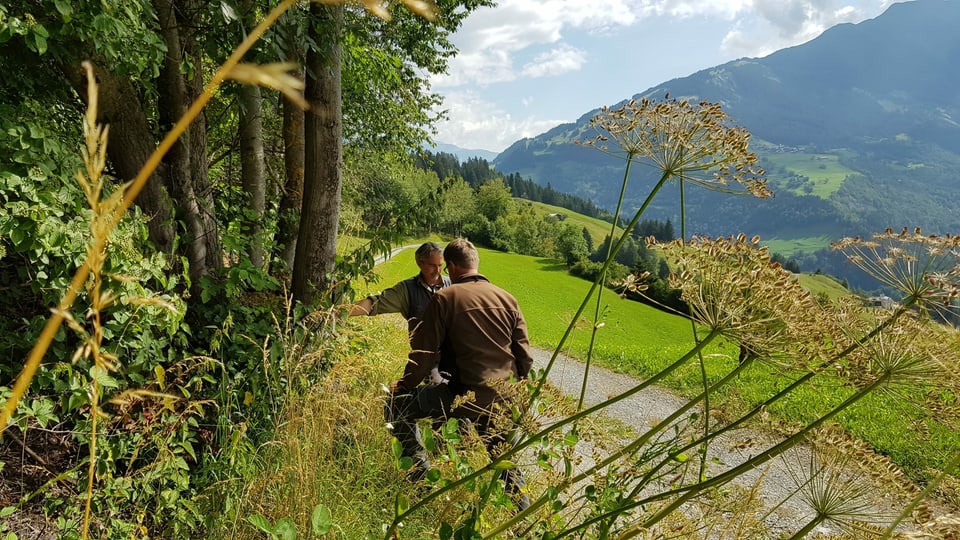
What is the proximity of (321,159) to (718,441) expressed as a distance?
5227 mm

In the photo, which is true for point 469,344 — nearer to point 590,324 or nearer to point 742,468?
point 590,324

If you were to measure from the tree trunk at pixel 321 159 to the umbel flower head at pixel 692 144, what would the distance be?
3.11 meters

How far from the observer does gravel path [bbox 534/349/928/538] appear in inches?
184

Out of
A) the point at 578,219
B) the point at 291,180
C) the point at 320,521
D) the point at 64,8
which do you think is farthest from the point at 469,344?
the point at 578,219

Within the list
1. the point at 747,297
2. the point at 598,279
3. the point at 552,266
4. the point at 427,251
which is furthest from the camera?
the point at 552,266

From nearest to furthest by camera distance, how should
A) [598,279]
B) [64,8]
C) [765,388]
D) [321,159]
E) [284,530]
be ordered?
1. [284,530]
2. [598,279]
3. [64,8]
4. [321,159]
5. [765,388]

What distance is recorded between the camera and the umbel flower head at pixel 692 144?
1.70 meters

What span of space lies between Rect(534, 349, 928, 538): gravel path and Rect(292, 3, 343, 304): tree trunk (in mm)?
2436

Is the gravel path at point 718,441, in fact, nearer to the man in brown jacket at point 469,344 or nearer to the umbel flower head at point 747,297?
the umbel flower head at point 747,297

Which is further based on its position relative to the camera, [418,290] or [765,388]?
[765,388]

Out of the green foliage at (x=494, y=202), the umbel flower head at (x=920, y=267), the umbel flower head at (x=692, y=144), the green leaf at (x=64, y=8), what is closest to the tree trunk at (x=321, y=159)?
the green leaf at (x=64, y=8)

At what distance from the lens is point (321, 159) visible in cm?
441

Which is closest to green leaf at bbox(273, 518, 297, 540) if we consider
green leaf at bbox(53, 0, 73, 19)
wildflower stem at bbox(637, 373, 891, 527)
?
wildflower stem at bbox(637, 373, 891, 527)

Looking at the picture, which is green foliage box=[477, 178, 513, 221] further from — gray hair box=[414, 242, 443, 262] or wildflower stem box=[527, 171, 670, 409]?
wildflower stem box=[527, 171, 670, 409]
